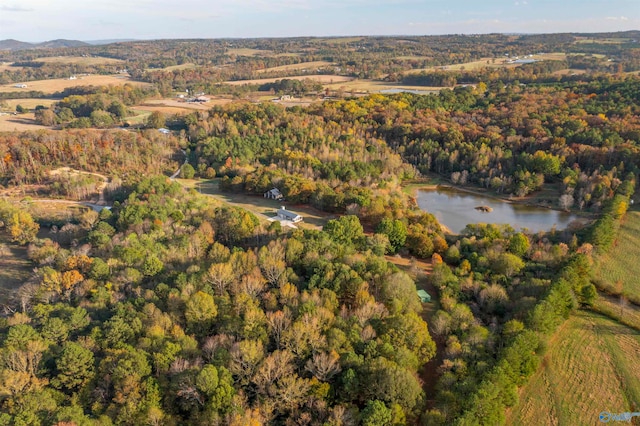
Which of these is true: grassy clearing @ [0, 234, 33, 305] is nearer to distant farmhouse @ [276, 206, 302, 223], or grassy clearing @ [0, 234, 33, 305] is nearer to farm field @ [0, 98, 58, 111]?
distant farmhouse @ [276, 206, 302, 223]

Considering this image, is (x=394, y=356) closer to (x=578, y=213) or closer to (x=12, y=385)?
(x=12, y=385)

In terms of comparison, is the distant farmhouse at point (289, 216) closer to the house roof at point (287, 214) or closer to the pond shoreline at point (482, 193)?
the house roof at point (287, 214)

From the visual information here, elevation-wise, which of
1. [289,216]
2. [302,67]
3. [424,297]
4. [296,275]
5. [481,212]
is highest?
[302,67]

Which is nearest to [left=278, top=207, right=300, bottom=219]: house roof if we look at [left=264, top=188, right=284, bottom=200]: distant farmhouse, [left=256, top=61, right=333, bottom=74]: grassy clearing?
[left=264, top=188, right=284, bottom=200]: distant farmhouse

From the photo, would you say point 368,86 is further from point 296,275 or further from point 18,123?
point 296,275

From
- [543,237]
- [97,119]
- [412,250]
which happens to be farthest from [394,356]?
[97,119]

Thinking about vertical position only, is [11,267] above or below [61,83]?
below

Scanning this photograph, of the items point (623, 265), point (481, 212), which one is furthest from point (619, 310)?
point (481, 212)

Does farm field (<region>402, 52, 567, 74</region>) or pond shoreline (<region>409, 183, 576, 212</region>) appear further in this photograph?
farm field (<region>402, 52, 567, 74</region>)
